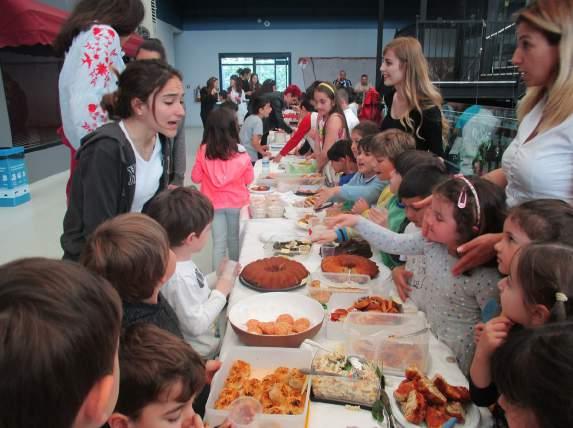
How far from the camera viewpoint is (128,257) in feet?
4.40

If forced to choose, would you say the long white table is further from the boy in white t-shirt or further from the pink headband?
the pink headband

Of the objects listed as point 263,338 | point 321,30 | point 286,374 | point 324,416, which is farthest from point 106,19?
point 321,30

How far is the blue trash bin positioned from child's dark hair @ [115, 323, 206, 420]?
556 cm

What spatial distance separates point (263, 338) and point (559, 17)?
151 cm

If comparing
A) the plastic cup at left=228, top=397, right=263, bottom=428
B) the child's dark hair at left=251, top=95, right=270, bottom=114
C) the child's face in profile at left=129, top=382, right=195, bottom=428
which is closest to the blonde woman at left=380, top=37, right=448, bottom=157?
the plastic cup at left=228, top=397, right=263, bottom=428

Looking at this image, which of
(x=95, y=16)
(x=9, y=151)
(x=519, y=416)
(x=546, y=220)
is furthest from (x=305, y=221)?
(x=9, y=151)

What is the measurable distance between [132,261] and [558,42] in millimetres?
1617

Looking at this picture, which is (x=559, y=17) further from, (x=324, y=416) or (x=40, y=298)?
(x=40, y=298)

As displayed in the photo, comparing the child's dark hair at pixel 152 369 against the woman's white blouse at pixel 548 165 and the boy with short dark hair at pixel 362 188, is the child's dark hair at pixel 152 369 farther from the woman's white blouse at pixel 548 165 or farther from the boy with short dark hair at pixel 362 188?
the boy with short dark hair at pixel 362 188

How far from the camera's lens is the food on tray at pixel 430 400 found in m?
1.19

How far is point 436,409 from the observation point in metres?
1.21

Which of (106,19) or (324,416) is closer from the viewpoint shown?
(324,416)

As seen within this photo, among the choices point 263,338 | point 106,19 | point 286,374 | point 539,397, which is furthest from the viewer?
point 106,19

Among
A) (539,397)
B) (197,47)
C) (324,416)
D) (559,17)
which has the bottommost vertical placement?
(324,416)
